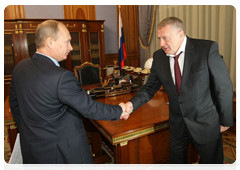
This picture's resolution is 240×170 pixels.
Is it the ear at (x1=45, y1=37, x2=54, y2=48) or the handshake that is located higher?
the ear at (x1=45, y1=37, x2=54, y2=48)

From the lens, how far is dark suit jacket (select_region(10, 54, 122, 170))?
115 cm

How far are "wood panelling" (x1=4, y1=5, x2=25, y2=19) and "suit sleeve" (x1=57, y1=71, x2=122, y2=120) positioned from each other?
16.3 ft

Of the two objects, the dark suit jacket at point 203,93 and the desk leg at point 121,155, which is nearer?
the dark suit jacket at point 203,93

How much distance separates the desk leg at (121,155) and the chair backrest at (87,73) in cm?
215

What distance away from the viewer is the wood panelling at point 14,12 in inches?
203

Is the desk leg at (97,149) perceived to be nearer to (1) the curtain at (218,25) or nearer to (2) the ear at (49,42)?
(2) the ear at (49,42)

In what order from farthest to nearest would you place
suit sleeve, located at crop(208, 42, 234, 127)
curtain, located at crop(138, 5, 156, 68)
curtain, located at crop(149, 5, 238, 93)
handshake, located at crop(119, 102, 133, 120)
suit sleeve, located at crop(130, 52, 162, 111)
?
curtain, located at crop(138, 5, 156, 68)
curtain, located at crop(149, 5, 238, 93)
suit sleeve, located at crop(130, 52, 162, 111)
handshake, located at crop(119, 102, 133, 120)
suit sleeve, located at crop(208, 42, 234, 127)

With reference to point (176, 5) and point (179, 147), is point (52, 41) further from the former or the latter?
point (176, 5)

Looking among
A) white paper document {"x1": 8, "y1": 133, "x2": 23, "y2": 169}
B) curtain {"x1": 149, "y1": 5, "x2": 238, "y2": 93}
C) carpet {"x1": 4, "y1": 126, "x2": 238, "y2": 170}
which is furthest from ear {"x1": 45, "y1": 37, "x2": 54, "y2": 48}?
curtain {"x1": 149, "y1": 5, "x2": 238, "y2": 93}

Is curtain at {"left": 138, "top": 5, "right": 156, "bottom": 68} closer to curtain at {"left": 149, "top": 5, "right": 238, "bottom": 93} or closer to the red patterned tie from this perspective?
curtain at {"left": 149, "top": 5, "right": 238, "bottom": 93}

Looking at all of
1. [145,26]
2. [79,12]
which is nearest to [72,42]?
[79,12]

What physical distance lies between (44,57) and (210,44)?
1084 millimetres

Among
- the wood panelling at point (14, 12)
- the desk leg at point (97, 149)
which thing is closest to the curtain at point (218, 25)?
the desk leg at point (97, 149)

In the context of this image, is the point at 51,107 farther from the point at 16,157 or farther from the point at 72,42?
the point at 72,42
